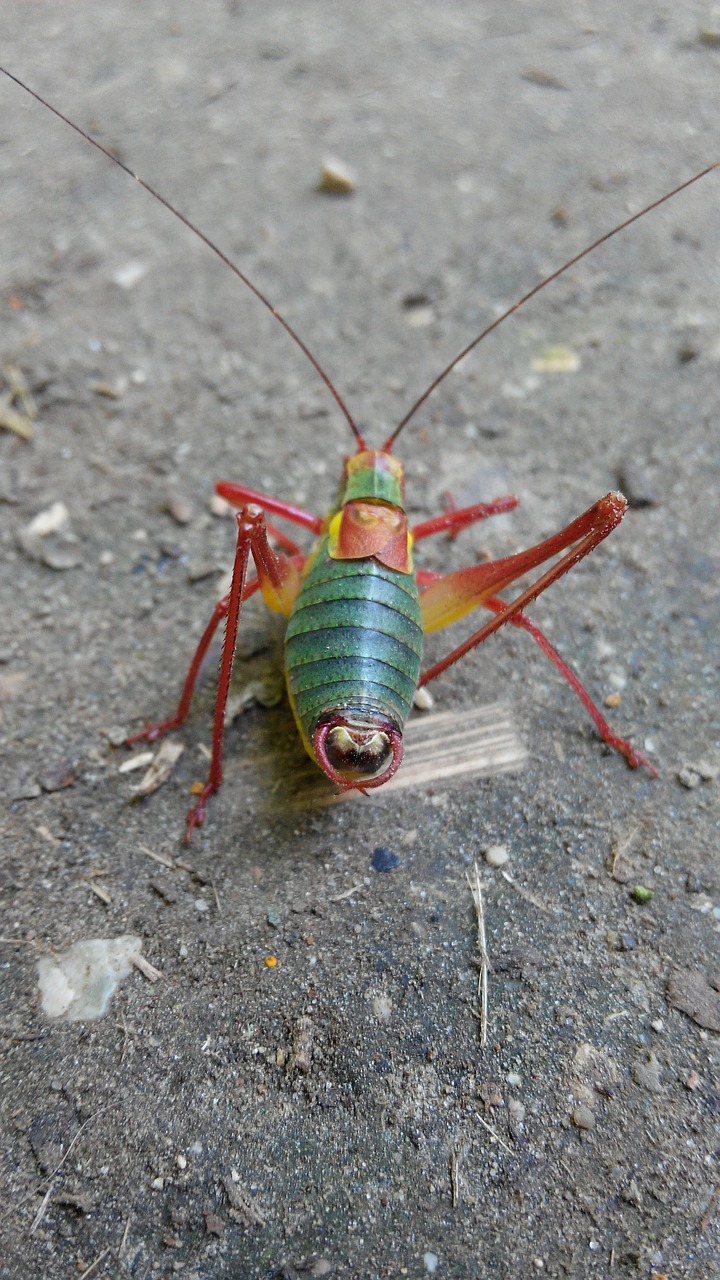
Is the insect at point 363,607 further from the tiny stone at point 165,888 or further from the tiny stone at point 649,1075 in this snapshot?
the tiny stone at point 649,1075

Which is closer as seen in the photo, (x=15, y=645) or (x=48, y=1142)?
(x=48, y=1142)

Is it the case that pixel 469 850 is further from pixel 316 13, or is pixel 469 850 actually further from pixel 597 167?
pixel 316 13

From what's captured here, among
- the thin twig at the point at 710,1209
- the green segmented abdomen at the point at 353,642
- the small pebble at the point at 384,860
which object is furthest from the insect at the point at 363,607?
the thin twig at the point at 710,1209

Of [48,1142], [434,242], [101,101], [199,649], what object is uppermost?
[101,101]

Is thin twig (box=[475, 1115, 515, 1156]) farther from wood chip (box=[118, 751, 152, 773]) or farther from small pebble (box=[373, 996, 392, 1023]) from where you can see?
wood chip (box=[118, 751, 152, 773])

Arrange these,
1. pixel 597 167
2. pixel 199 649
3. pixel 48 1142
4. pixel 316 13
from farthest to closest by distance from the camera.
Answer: pixel 316 13 → pixel 597 167 → pixel 199 649 → pixel 48 1142

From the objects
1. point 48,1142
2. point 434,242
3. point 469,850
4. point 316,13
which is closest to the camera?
point 48,1142

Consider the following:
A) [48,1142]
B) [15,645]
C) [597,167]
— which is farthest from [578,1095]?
[597,167]

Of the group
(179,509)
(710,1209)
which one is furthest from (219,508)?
(710,1209)
